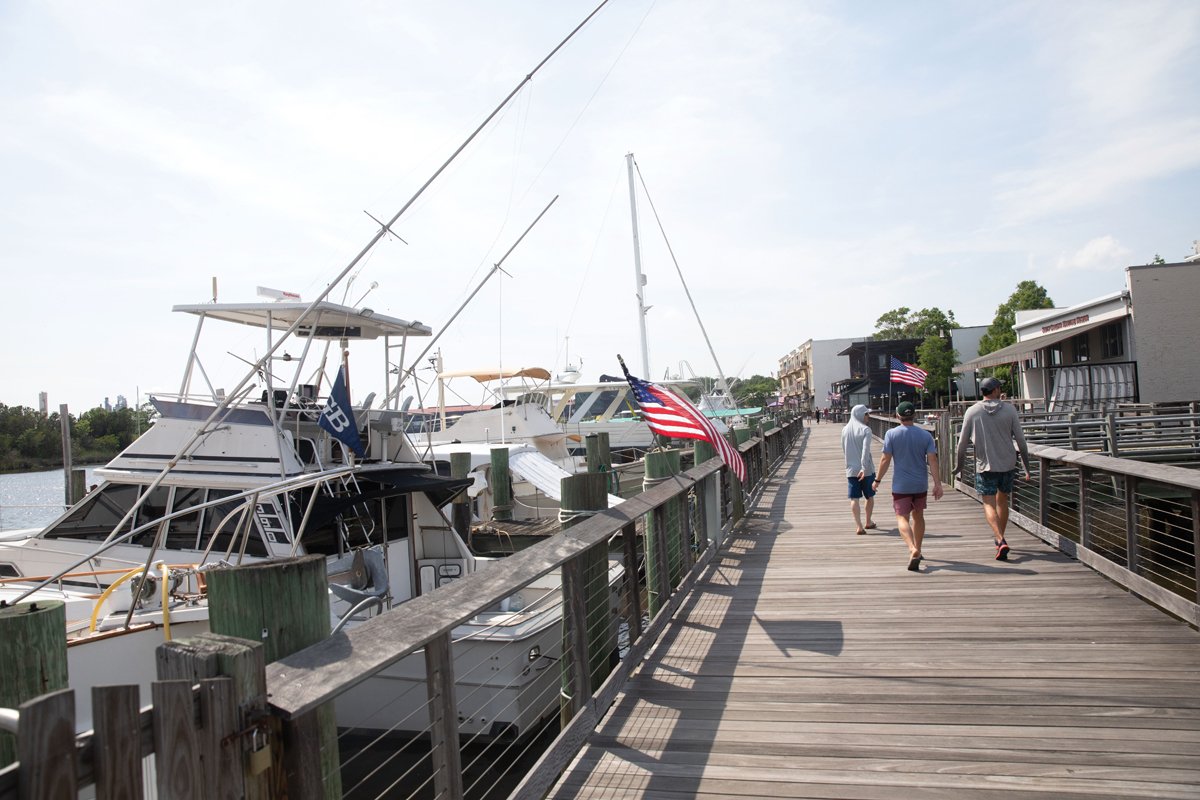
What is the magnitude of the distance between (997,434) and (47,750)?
796 centimetres

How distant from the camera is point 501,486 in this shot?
17.8 metres

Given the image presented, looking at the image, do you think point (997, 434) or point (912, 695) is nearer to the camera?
point (912, 695)

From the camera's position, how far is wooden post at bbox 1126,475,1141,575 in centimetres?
570

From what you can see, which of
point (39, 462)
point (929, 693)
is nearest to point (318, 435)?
point (929, 693)

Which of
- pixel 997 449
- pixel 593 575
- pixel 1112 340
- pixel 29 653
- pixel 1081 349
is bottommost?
pixel 593 575

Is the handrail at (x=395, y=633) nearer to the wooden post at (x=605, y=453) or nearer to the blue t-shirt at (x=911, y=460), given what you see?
the blue t-shirt at (x=911, y=460)

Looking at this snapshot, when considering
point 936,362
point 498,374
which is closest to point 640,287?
point 498,374

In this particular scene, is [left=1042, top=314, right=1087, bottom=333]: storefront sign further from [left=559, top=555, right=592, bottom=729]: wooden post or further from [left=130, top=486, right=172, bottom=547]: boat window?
[left=130, top=486, right=172, bottom=547]: boat window

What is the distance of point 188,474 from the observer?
9.47 meters

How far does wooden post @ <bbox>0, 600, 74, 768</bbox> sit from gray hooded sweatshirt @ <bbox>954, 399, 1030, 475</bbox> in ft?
24.6

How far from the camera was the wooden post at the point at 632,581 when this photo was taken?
470cm

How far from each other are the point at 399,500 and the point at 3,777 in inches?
352

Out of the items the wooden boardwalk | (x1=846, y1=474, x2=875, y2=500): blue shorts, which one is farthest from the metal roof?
(x1=846, y1=474, x2=875, y2=500): blue shorts

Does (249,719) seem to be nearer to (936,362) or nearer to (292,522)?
(292,522)
